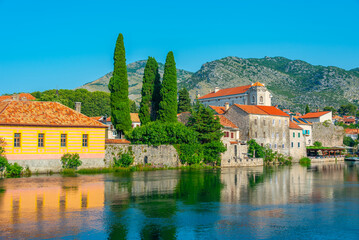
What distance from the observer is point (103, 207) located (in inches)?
907

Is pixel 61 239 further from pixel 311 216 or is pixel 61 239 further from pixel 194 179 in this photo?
pixel 194 179

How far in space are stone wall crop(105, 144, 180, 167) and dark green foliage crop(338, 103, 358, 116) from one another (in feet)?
511

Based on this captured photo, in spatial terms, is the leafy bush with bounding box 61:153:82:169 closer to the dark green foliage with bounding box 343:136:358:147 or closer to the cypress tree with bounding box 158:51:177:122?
the cypress tree with bounding box 158:51:177:122

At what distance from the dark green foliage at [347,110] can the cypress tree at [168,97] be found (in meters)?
151

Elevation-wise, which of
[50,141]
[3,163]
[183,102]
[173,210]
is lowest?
[173,210]

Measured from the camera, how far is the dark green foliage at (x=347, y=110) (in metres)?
185

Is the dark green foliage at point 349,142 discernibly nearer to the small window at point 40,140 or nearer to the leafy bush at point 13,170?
the small window at point 40,140

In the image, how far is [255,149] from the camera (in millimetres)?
65062

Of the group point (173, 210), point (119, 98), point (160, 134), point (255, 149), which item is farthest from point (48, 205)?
point (255, 149)

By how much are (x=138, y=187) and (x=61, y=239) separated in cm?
1537

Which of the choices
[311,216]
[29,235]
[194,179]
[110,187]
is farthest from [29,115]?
A: [311,216]

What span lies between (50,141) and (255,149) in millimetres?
35497

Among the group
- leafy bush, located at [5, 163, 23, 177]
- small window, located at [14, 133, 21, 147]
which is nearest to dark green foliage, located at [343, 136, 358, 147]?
small window, located at [14, 133, 21, 147]

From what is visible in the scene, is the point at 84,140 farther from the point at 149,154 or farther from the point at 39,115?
the point at 149,154
